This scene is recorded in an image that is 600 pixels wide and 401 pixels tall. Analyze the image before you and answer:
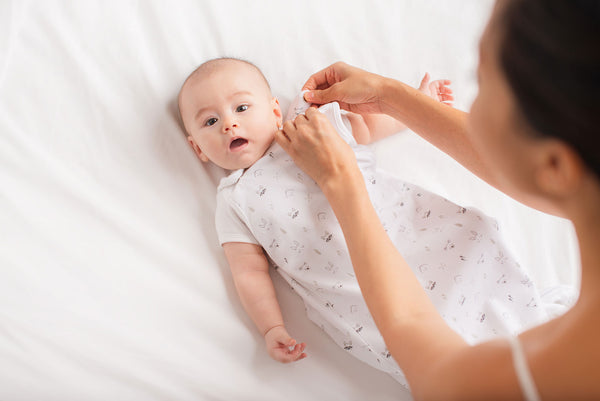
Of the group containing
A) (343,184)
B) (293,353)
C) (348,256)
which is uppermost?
(343,184)

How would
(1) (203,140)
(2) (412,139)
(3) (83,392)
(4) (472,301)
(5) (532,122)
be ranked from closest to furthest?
(5) (532,122), (3) (83,392), (4) (472,301), (1) (203,140), (2) (412,139)

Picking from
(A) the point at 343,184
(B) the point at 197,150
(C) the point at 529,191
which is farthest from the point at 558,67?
(B) the point at 197,150

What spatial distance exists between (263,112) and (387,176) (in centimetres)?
38

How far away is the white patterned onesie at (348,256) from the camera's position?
1.24m

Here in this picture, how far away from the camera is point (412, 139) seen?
161 cm

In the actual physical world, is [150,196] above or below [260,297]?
above

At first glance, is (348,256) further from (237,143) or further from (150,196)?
(150,196)

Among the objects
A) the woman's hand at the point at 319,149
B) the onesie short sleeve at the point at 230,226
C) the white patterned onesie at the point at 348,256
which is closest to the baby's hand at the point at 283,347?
the white patterned onesie at the point at 348,256

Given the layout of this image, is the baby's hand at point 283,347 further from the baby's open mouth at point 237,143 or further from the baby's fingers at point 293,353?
the baby's open mouth at point 237,143

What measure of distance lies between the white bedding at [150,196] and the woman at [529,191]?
43 cm

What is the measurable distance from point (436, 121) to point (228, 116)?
1.76 feet

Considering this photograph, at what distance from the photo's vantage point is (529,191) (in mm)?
706

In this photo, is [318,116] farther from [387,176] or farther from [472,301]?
[472,301]

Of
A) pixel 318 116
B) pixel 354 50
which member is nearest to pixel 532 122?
pixel 318 116
